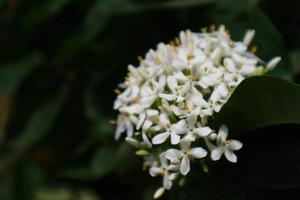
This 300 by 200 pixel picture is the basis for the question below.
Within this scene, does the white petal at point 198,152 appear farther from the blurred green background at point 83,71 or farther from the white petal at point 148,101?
the blurred green background at point 83,71

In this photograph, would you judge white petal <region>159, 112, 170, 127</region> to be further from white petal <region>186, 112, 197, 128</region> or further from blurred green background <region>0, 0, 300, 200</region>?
blurred green background <region>0, 0, 300, 200</region>

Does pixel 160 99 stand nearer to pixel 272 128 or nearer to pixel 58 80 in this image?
pixel 272 128

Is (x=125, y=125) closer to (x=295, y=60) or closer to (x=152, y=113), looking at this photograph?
(x=152, y=113)

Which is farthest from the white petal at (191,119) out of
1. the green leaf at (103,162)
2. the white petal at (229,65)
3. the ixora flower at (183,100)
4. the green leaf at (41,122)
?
the green leaf at (41,122)

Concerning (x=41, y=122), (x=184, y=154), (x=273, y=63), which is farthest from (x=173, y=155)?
(x=41, y=122)

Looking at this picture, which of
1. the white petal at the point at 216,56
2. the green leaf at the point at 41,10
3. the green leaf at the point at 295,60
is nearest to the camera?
the white petal at the point at 216,56
